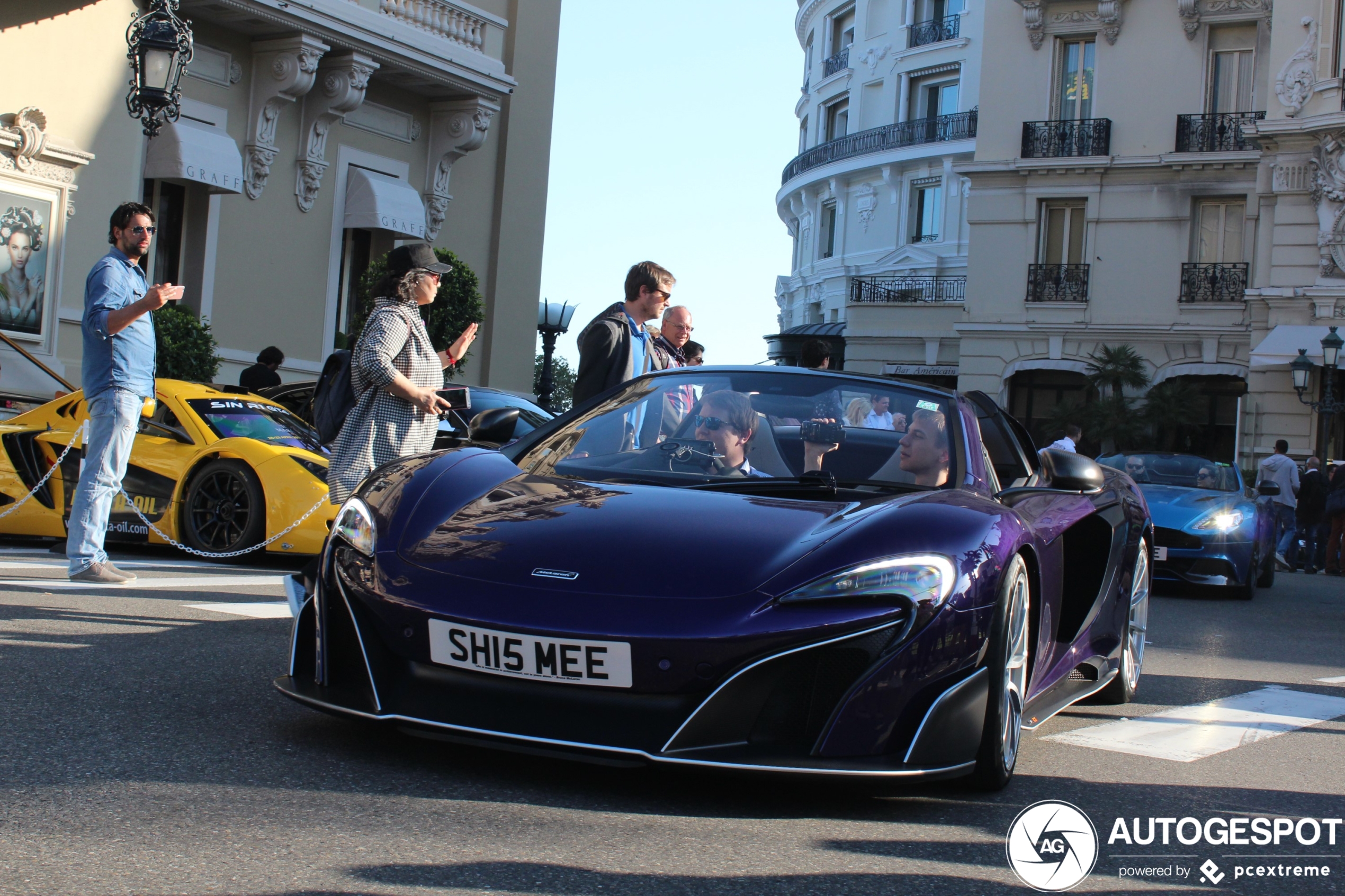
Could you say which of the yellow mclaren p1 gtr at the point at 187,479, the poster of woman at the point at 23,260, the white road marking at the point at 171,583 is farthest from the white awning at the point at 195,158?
the white road marking at the point at 171,583

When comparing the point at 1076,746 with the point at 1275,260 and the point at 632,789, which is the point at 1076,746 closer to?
the point at 632,789

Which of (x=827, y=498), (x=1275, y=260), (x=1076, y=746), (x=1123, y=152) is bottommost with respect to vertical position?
(x=1076, y=746)

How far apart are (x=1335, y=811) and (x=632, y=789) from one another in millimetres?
1998

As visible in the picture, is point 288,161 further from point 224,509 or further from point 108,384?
point 108,384

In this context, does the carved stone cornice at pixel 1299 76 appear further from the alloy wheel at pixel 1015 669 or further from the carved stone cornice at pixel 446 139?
the alloy wheel at pixel 1015 669

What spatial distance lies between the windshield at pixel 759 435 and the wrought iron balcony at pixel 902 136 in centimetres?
3917

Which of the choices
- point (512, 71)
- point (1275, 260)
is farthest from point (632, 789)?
point (1275, 260)

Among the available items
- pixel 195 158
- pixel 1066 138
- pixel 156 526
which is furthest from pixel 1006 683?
pixel 1066 138

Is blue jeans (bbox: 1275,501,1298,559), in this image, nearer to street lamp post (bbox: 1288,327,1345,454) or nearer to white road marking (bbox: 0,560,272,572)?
street lamp post (bbox: 1288,327,1345,454)

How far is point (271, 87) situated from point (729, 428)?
1480 cm

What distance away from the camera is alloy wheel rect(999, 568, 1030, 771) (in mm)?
3799

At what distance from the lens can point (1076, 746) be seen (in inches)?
188

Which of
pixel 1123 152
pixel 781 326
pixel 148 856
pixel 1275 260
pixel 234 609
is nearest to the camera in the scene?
pixel 148 856

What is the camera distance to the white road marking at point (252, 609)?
21.1 feet
